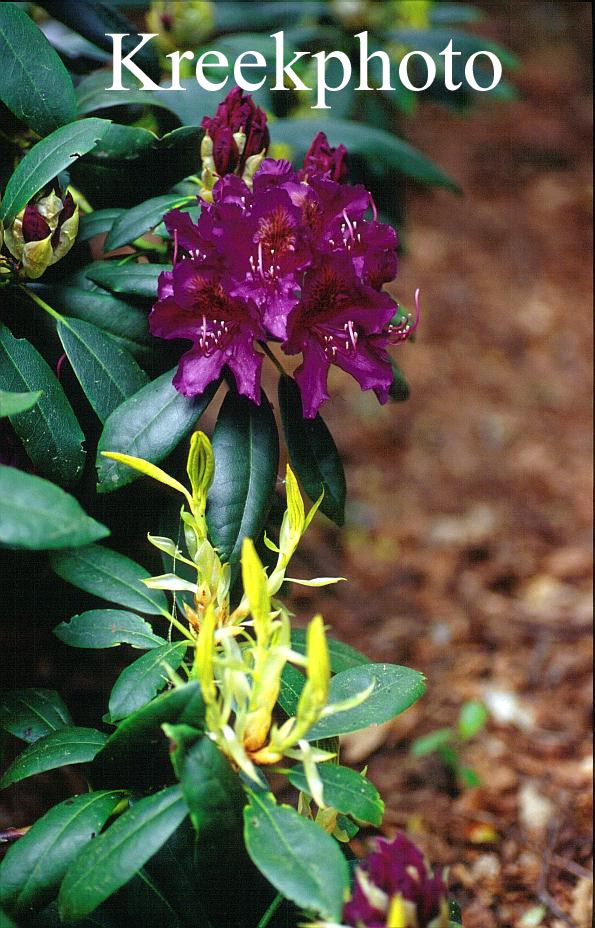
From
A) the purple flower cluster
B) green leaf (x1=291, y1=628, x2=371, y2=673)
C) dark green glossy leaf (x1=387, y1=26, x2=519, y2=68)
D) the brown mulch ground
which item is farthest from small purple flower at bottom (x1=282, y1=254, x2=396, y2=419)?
dark green glossy leaf (x1=387, y1=26, x2=519, y2=68)

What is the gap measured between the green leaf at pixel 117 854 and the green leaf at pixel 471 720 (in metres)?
1.06

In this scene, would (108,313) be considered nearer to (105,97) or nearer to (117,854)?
(105,97)

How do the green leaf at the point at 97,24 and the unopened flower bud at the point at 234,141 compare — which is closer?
the unopened flower bud at the point at 234,141

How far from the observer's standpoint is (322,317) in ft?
3.10

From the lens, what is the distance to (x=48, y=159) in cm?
94

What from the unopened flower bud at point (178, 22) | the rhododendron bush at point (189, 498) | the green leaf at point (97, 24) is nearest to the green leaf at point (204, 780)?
the rhododendron bush at point (189, 498)

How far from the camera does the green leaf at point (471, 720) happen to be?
66.6 inches

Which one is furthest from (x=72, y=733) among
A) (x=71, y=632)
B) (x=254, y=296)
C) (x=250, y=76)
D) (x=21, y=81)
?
(x=250, y=76)

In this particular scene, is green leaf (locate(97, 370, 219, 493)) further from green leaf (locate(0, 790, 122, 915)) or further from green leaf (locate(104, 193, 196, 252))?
green leaf (locate(0, 790, 122, 915))

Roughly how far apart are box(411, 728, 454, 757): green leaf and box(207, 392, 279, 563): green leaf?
910 millimetres

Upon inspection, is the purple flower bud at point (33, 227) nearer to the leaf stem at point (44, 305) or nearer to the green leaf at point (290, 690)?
the leaf stem at point (44, 305)

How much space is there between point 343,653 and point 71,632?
15.4 inches

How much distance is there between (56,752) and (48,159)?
2.05 ft

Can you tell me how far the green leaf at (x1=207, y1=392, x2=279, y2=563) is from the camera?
0.92 m
